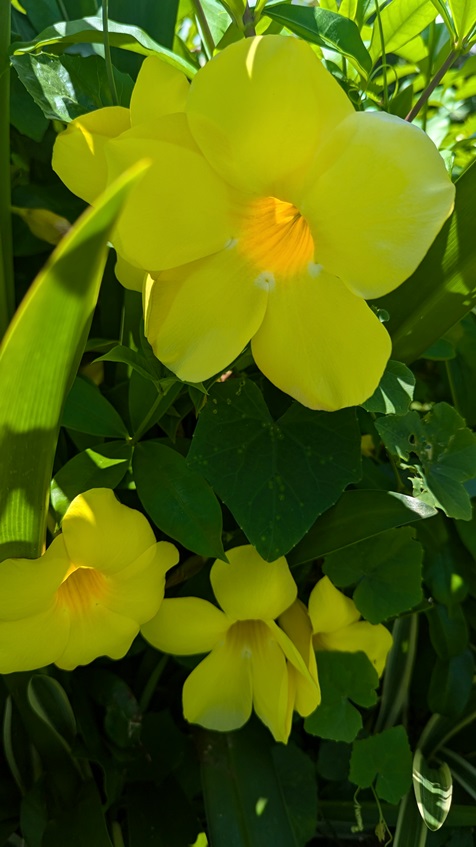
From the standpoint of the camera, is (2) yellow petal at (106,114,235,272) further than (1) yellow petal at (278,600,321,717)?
No

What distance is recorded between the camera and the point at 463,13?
539mm

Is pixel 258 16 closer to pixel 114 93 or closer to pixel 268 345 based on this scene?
pixel 114 93

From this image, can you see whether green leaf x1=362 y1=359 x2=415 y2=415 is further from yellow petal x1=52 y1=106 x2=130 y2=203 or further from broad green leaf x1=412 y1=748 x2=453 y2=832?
broad green leaf x1=412 y1=748 x2=453 y2=832

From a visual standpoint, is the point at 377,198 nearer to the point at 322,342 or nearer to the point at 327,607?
the point at 322,342

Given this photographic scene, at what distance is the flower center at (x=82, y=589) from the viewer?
606 millimetres

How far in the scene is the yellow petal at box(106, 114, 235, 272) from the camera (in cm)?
43

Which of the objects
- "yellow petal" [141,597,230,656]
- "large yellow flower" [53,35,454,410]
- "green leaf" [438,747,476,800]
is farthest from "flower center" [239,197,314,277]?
"green leaf" [438,747,476,800]

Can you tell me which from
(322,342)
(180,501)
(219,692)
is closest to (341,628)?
(219,692)

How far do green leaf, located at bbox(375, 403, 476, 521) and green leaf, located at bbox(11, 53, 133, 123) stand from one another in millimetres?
329

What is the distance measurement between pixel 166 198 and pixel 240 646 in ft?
1.45

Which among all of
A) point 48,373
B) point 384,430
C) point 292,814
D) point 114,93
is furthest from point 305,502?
point 292,814

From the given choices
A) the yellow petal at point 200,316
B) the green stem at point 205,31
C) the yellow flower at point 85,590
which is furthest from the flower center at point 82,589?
the green stem at point 205,31

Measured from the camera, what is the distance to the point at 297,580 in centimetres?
74

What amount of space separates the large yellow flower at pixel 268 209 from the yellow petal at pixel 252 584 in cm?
19
